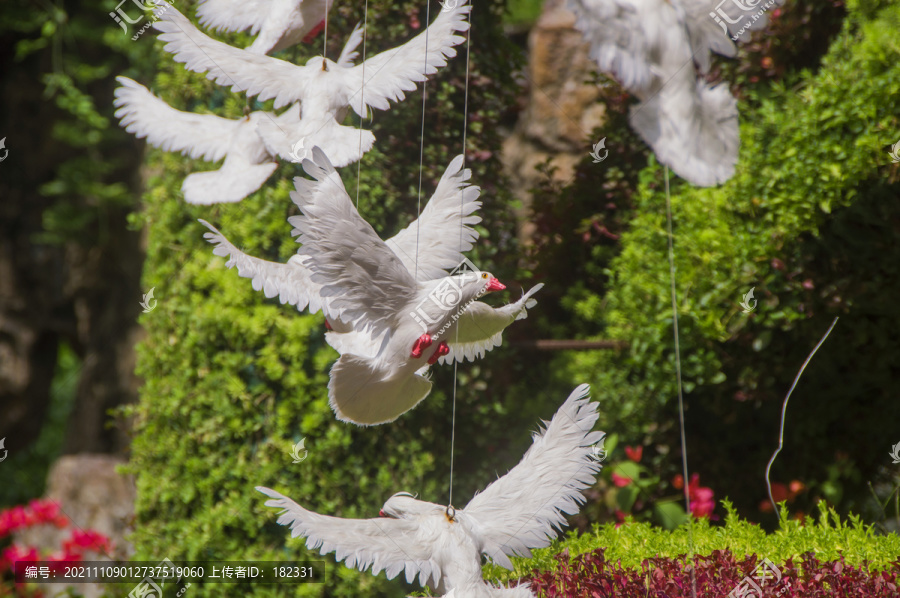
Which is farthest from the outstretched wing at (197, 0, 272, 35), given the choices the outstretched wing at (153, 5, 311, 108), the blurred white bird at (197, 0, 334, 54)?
the outstretched wing at (153, 5, 311, 108)

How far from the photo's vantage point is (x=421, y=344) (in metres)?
1.00

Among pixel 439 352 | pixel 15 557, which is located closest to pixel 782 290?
pixel 439 352

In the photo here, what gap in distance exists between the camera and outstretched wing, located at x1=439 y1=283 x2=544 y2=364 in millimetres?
1147

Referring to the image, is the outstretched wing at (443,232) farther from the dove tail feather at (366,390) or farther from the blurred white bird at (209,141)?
the blurred white bird at (209,141)

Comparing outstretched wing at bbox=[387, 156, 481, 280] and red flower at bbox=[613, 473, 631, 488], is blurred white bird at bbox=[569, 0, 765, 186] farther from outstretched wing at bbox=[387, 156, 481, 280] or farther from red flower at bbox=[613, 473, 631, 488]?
red flower at bbox=[613, 473, 631, 488]

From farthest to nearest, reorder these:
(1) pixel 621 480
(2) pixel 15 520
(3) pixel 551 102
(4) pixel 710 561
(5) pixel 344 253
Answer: (3) pixel 551 102 < (2) pixel 15 520 < (1) pixel 621 480 < (4) pixel 710 561 < (5) pixel 344 253

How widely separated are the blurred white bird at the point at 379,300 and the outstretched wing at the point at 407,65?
0.26 m

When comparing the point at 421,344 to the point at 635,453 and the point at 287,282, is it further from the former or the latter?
the point at 635,453

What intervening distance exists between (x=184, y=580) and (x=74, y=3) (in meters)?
3.48

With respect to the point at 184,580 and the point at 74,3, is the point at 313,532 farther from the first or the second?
the point at 74,3

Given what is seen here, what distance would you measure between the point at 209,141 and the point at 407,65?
45 centimetres

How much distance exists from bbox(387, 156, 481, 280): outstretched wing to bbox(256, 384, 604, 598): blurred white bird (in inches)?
13.2

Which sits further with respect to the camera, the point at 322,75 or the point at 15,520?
the point at 15,520

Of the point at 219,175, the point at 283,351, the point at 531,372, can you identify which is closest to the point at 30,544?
the point at 283,351
